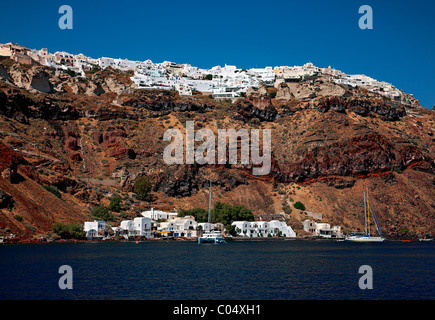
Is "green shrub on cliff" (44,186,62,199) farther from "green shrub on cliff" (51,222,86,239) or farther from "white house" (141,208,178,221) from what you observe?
"white house" (141,208,178,221)

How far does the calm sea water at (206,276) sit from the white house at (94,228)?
66.3 feet

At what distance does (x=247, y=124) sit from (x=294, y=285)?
102 m

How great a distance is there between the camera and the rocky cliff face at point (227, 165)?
112 metres

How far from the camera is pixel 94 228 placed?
90.4 m

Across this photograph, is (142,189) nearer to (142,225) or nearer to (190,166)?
(142,225)

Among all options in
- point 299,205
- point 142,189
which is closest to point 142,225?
point 142,189

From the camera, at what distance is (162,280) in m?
45.0

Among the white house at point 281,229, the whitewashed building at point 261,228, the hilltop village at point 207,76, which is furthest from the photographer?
the hilltop village at point 207,76

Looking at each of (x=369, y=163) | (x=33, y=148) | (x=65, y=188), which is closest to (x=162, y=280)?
(x=65, y=188)

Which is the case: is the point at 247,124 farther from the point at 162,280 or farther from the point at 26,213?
the point at 162,280

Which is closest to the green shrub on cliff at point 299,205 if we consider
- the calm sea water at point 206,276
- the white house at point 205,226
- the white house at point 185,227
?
the white house at point 205,226

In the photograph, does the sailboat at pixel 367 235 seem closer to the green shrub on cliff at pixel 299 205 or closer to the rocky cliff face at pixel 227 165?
the rocky cliff face at pixel 227 165

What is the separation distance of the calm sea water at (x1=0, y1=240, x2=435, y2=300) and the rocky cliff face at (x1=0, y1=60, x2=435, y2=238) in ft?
119

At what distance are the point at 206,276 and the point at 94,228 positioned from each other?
47329 millimetres
